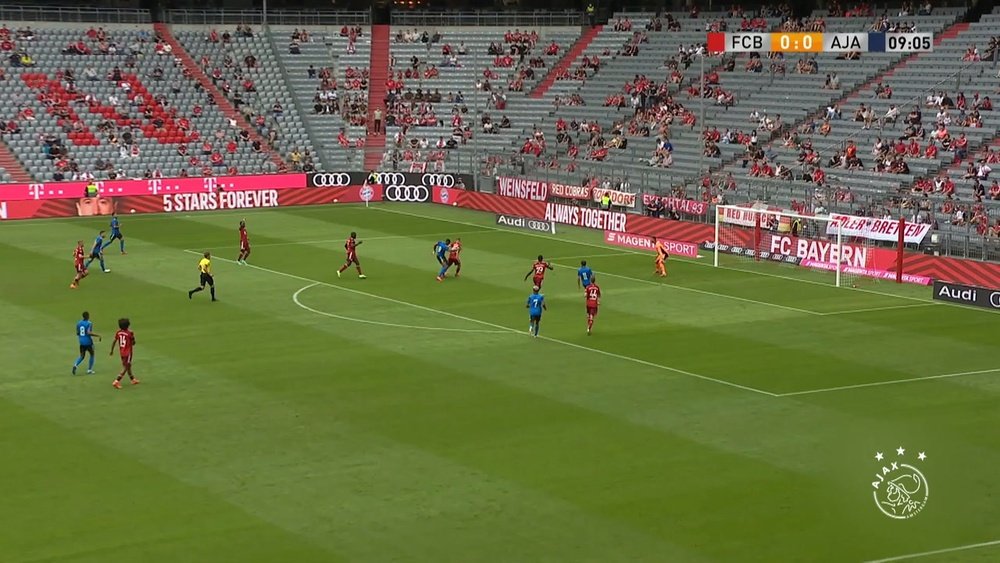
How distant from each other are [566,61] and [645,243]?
31185 mm

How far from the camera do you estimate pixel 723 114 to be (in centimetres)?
7444

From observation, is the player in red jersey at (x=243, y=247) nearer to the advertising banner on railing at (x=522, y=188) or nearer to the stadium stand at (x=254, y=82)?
the advertising banner on railing at (x=522, y=188)

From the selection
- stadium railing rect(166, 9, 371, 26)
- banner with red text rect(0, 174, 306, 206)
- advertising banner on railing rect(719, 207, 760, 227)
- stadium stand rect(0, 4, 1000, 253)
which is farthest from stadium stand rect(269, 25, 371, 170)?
advertising banner on railing rect(719, 207, 760, 227)

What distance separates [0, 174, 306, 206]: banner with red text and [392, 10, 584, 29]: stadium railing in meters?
20.0

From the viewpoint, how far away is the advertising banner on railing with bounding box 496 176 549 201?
72.2 m

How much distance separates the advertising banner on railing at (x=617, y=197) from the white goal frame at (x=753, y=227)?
→ 899 centimetres

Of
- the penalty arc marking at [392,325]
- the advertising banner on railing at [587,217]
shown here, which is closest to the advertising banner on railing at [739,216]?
the advertising banner on railing at [587,217]

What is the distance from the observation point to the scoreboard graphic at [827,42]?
64250 mm

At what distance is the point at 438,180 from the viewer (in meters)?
77.0

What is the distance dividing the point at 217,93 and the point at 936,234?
45.9 metres

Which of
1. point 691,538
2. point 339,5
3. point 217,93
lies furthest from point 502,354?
point 339,5

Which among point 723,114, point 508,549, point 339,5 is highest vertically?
point 339,5

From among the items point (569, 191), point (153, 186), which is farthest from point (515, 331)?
point (153, 186)

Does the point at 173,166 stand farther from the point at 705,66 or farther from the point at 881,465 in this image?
the point at 881,465
